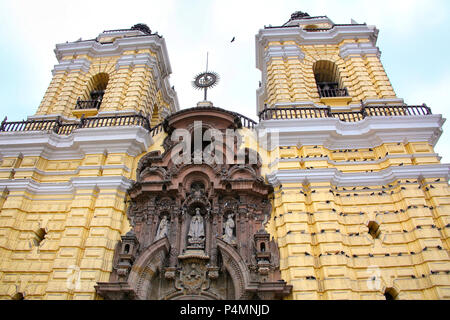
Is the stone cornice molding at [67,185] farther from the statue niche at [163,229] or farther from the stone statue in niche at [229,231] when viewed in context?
the stone statue in niche at [229,231]

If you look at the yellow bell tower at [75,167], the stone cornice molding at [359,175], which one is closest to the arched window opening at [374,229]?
the stone cornice molding at [359,175]

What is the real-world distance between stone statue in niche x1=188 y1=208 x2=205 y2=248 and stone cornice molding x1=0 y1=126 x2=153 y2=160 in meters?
3.65

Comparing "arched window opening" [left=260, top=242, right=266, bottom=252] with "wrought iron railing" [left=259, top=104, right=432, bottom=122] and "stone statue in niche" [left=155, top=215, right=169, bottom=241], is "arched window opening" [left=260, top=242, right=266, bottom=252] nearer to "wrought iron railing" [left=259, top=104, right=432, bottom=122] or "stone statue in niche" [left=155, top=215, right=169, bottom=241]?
"stone statue in niche" [left=155, top=215, right=169, bottom=241]

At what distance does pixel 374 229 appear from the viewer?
10.6 m

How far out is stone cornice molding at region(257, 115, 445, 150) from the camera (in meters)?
12.0

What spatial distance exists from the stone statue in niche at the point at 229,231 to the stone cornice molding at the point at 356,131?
3.12 meters

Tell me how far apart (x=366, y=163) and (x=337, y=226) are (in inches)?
116

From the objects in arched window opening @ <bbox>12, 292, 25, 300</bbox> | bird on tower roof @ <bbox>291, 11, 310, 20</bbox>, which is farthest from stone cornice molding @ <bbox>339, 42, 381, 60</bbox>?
arched window opening @ <bbox>12, 292, 25, 300</bbox>

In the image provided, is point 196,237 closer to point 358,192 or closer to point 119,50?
point 358,192

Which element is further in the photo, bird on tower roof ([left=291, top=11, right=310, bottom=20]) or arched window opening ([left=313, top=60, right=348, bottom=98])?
bird on tower roof ([left=291, top=11, right=310, bottom=20])

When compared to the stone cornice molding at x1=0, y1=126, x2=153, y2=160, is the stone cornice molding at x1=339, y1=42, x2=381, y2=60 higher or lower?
higher

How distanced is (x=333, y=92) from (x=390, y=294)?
30.6ft

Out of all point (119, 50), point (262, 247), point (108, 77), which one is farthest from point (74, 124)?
point (262, 247)
